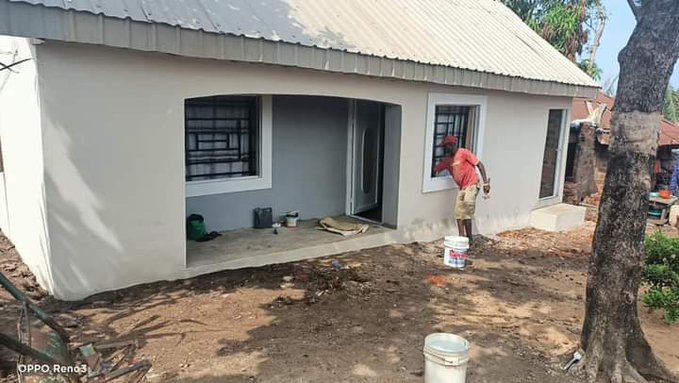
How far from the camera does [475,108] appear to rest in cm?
877

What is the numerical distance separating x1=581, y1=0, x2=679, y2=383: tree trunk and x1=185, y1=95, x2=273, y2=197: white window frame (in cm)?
485

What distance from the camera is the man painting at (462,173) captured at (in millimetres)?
7926

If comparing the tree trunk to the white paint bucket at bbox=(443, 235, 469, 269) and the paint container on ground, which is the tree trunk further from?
the paint container on ground

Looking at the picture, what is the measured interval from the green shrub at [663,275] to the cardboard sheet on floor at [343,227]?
3.81m

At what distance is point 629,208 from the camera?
3.59m

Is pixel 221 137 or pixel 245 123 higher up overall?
pixel 245 123

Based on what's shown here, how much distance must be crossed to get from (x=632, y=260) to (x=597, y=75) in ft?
73.0

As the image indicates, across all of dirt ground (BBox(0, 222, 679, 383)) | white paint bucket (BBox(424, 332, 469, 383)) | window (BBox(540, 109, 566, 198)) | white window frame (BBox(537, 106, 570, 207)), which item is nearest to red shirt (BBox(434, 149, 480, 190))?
dirt ground (BBox(0, 222, 679, 383))

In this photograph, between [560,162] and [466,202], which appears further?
[560,162]

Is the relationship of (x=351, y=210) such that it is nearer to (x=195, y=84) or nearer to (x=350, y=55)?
(x=350, y=55)

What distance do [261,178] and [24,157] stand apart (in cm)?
311

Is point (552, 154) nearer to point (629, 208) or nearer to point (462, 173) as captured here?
point (462, 173)

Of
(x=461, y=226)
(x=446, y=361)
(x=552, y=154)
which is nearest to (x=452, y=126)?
(x=461, y=226)

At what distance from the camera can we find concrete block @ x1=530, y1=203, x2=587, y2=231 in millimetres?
10375
